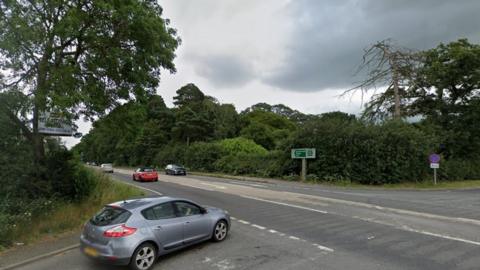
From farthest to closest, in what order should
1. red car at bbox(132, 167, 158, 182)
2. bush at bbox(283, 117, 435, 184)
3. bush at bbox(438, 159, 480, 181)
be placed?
red car at bbox(132, 167, 158, 182)
bush at bbox(438, 159, 480, 181)
bush at bbox(283, 117, 435, 184)

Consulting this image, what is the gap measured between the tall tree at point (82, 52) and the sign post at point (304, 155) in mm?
20460

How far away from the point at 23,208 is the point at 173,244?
5903 millimetres

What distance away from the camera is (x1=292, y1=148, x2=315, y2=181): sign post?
30656 mm

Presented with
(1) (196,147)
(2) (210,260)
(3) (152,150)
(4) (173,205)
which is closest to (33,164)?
(4) (173,205)

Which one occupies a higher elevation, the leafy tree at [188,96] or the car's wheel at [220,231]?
the leafy tree at [188,96]

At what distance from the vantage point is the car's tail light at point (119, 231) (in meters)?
6.43

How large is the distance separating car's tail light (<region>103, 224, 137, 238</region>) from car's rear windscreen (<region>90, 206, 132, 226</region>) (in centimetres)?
15

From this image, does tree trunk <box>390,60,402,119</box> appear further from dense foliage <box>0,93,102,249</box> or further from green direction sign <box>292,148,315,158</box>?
dense foliage <box>0,93,102,249</box>

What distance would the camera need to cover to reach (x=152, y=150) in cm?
7519

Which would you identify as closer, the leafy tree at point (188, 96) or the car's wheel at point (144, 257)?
the car's wheel at point (144, 257)

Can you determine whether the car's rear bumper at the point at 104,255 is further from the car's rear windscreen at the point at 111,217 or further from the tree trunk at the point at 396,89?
the tree trunk at the point at 396,89

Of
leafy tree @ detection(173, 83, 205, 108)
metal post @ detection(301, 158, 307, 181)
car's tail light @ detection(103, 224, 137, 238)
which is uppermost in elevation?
leafy tree @ detection(173, 83, 205, 108)

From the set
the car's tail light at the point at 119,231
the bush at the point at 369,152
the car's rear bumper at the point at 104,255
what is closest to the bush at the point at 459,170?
the bush at the point at 369,152

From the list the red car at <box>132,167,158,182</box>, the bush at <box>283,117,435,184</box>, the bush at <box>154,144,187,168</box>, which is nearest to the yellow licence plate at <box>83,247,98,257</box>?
the bush at <box>283,117,435,184</box>
